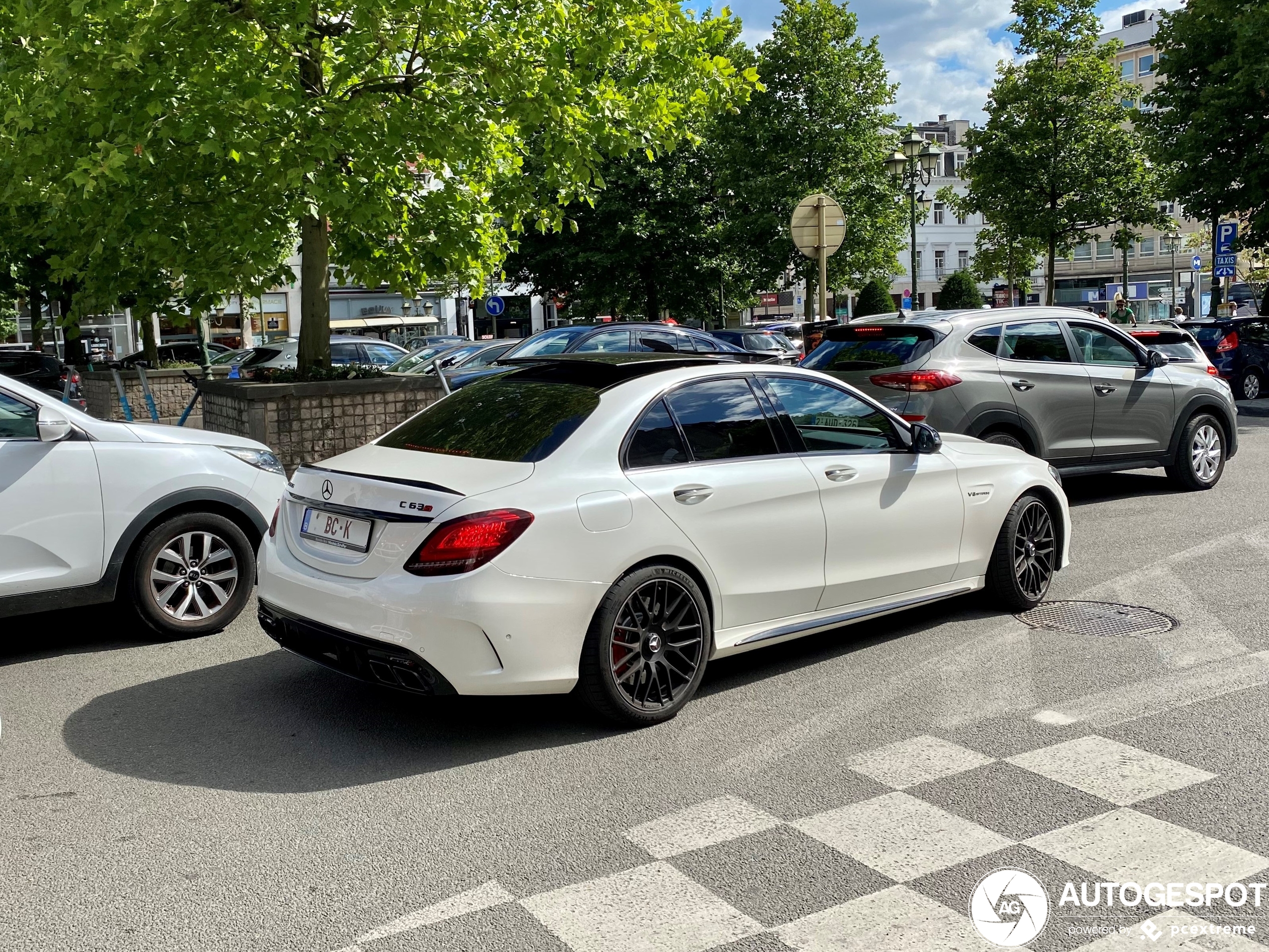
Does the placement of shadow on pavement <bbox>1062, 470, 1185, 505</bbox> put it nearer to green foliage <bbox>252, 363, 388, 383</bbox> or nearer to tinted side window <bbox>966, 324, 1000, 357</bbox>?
tinted side window <bbox>966, 324, 1000, 357</bbox>

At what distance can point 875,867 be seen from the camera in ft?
12.6

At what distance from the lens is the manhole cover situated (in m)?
6.68

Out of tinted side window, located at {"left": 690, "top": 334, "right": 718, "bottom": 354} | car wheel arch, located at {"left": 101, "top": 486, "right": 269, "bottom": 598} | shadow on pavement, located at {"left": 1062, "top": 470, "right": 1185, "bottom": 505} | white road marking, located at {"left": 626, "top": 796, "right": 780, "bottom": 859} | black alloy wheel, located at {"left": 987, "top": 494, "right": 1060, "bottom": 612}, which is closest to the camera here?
white road marking, located at {"left": 626, "top": 796, "right": 780, "bottom": 859}

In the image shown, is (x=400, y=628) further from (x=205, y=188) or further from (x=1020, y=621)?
(x=205, y=188)

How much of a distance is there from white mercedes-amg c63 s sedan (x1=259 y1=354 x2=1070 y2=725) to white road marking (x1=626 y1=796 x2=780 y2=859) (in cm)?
85

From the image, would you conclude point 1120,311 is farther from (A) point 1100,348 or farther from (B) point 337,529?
(B) point 337,529

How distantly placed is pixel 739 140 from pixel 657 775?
35245 mm

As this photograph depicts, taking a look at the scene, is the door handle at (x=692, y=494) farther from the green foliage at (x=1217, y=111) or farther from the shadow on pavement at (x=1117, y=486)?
the green foliage at (x=1217, y=111)

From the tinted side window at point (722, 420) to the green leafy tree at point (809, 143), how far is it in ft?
107

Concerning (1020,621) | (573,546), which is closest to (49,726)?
(573,546)

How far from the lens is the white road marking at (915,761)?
4613 mm

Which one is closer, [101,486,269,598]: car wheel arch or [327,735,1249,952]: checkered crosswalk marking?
[327,735,1249,952]: checkered crosswalk marking

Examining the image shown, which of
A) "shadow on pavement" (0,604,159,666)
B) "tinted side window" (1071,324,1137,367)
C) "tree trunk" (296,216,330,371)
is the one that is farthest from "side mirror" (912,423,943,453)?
"tree trunk" (296,216,330,371)

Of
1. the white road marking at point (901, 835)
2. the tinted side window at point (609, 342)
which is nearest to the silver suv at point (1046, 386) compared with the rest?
the white road marking at point (901, 835)
